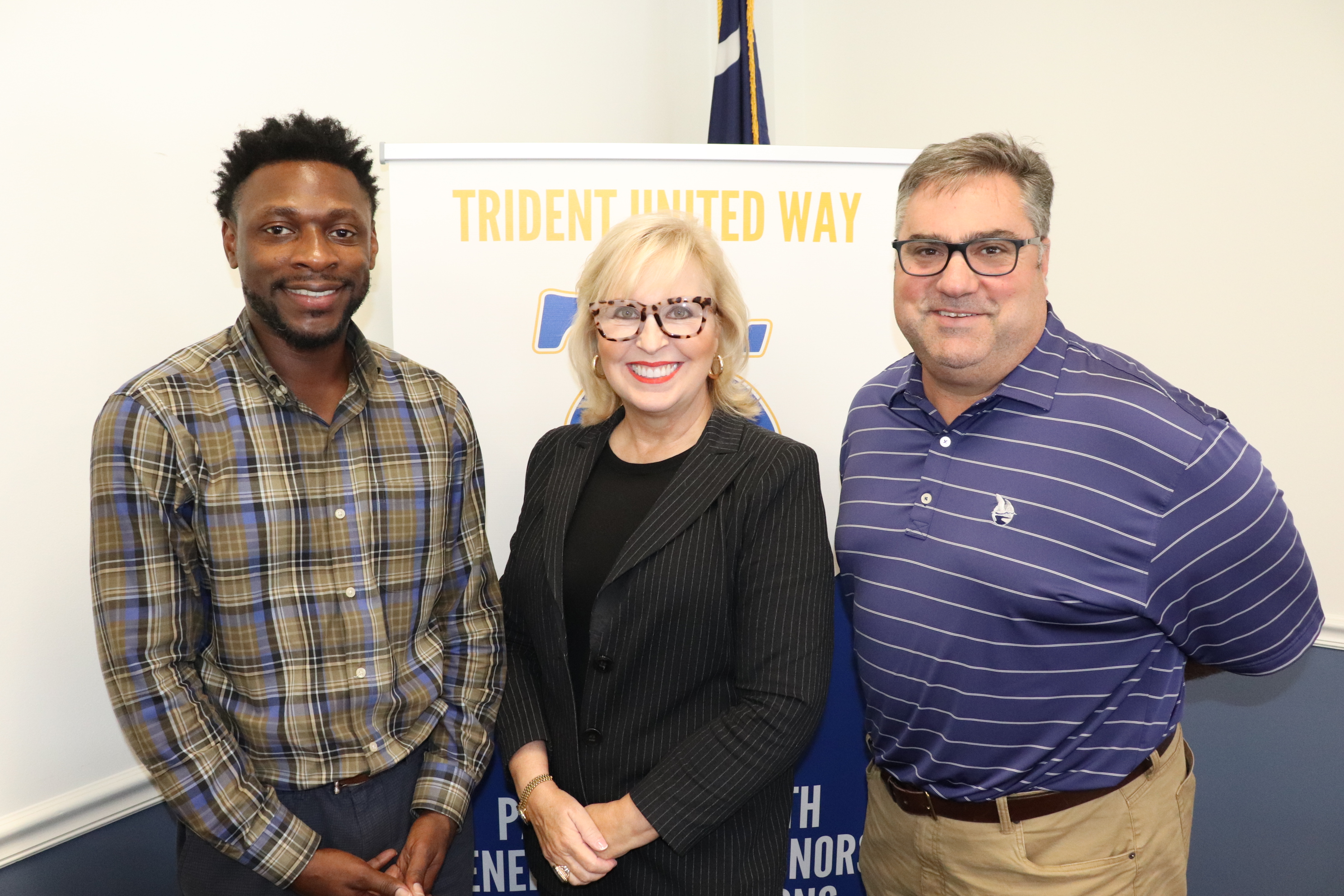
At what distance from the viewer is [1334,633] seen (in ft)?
8.38

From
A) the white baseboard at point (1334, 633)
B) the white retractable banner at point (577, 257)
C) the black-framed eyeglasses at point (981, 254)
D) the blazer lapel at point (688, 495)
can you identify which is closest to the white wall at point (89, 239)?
the white retractable banner at point (577, 257)

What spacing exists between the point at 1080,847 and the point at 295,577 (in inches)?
53.6

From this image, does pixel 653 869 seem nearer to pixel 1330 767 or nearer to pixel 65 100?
pixel 65 100

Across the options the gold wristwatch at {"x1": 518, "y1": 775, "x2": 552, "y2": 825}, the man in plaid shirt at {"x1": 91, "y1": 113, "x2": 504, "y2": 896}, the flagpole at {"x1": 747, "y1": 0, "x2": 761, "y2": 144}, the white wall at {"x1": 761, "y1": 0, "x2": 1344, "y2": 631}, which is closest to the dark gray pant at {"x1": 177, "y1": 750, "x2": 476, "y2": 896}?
the man in plaid shirt at {"x1": 91, "y1": 113, "x2": 504, "y2": 896}

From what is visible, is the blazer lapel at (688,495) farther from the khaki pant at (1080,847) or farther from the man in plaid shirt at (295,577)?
the khaki pant at (1080,847)

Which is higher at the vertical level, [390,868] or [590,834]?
[590,834]

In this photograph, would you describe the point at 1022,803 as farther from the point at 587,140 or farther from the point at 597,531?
the point at 587,140

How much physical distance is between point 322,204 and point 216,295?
990 millimetres

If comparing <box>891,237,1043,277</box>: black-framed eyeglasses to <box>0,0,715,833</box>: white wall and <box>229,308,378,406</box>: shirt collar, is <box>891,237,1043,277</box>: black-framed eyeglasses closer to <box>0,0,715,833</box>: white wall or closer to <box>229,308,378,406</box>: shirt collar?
<box>229,308,378,406</box>: shirt collar

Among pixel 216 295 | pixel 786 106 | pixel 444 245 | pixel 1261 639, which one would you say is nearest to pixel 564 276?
pixel 444 245

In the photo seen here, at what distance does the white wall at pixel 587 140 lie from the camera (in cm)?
195

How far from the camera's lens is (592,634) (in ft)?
4.84

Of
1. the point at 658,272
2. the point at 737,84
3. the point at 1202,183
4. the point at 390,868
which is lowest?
the point at 390,868

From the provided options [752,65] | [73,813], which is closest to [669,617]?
[73,813]
